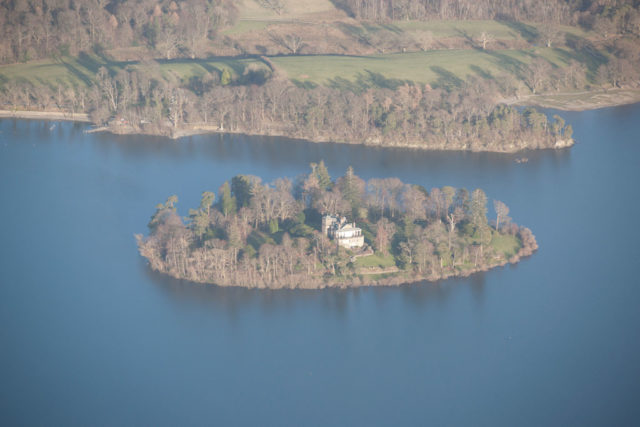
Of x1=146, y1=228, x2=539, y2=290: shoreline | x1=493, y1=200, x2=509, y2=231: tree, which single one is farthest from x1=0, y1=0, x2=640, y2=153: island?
x1=146, y1=228, x2=539, y2=290: shoreline

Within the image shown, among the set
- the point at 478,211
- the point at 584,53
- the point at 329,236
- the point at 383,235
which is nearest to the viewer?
the point at 383,235

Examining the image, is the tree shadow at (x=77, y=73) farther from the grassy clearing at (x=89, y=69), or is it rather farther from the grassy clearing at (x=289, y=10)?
the grassy clearing at (x=289, y=10)

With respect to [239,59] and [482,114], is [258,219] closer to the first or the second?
[482,114]

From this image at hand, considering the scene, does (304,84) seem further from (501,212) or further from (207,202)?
(501,212)

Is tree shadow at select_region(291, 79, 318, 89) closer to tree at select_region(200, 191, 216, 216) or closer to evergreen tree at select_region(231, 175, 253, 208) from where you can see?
evergreen tree at select_region(231, 175, 253, 208)

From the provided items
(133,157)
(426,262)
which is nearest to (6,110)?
(133,157)

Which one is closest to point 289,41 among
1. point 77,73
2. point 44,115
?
point 77,73
